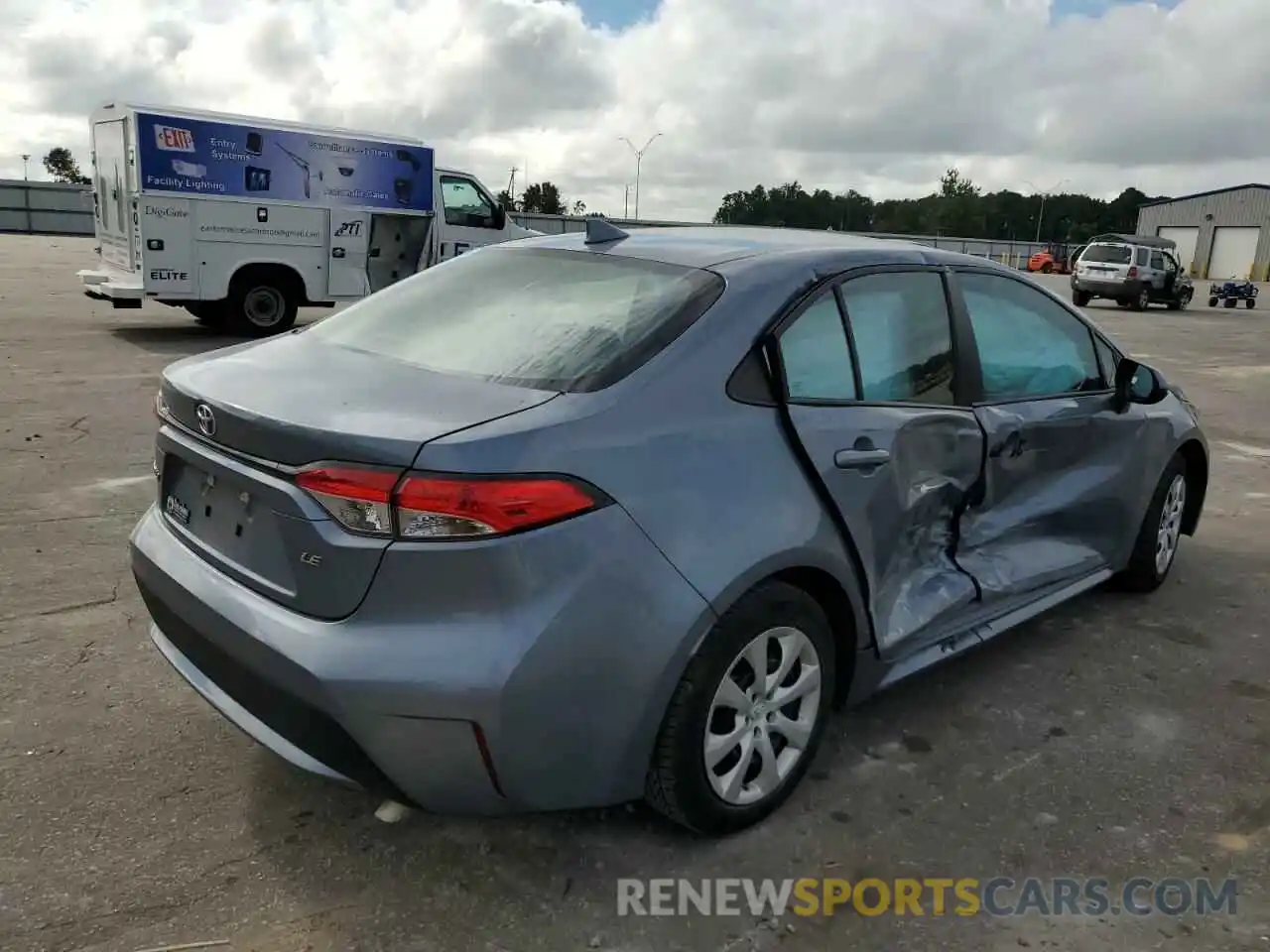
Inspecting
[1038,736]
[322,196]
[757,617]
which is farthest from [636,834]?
[322,196]

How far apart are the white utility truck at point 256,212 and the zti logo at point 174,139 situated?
1cm

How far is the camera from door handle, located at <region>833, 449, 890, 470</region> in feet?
9.31

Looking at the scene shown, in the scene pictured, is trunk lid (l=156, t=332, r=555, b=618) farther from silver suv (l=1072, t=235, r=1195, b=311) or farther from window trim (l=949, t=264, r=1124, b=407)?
silver suv (l=1072, t=235, r=1195, b=311)

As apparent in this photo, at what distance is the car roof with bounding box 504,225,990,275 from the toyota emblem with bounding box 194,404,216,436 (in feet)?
4.25

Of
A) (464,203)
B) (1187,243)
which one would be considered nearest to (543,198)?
(1187,243)

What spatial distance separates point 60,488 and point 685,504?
15.6 ft

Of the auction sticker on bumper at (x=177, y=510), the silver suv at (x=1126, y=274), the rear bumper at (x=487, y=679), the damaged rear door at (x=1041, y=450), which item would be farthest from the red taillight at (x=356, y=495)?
the silver suv at (x=1126, y=274)

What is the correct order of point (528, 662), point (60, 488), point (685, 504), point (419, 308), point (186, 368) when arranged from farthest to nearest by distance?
point (60, 488) < point (419, 308) < point (186, 368) < point (685, 504) < point (528, 662)

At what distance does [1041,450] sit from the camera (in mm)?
3779

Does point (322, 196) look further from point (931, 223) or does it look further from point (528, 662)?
point (931, 223)

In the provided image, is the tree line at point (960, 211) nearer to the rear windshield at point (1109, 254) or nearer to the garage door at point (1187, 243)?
the garage door at point (1187, 243)

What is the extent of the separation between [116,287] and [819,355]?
12014mm

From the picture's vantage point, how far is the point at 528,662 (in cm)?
219

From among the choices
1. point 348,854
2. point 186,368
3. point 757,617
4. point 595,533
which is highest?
point 186,368
